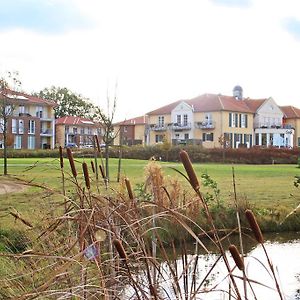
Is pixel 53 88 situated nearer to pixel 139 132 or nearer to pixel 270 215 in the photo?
pixel 139 132

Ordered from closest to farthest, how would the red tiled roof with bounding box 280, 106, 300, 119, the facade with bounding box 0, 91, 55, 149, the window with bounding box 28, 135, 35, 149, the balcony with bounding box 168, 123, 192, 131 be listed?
the facade with bounding box 0, 91, 55, 149
the window with bounding box 28, 135, 35, 149
the balcony with bounding box 168, 123, 192, 131
the red tiled roof with bounding box 280, 106, 300, 119

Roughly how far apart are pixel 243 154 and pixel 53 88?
113ft

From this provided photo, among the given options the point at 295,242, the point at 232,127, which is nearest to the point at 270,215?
the point at 295,242

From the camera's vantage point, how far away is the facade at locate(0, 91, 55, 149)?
5597cm

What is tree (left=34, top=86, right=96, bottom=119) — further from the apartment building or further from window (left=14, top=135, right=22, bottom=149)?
window (left=14, top=135, right=22, bottom=149)

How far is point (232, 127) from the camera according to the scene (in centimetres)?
6012

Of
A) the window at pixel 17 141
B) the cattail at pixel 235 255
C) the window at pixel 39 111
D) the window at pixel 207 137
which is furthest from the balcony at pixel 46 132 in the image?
the cattail at pixel 235 255

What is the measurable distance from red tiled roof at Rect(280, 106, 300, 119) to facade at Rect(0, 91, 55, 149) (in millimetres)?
26444

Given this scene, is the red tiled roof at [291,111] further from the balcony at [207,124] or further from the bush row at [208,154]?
the bush row at [208,154]

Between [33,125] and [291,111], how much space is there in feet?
96.0

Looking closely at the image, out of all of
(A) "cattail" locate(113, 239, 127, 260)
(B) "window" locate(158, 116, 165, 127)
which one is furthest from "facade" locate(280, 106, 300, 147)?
(A) "cattail" locate(113, 239, 127, 260)

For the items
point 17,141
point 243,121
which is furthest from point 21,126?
point 243,121

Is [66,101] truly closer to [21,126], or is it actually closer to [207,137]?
[21,126]

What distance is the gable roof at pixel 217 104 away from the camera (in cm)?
5919
